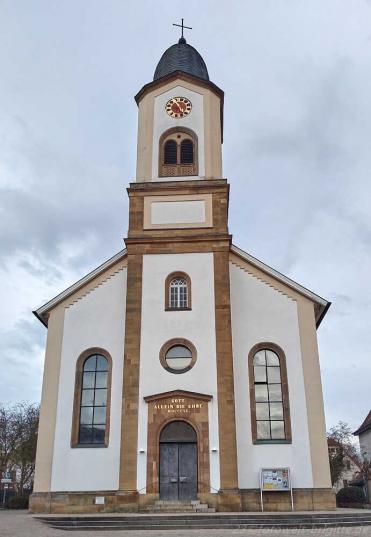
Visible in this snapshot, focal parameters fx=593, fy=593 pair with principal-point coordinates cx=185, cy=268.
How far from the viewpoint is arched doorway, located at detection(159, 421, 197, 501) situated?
22.2m

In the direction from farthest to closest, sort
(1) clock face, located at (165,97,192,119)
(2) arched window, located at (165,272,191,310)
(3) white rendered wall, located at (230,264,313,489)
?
Answer: 1. (1) clock face, located at (165,97,192,119)
2. (2) arched window, located at (165,272,191,310)
3. (3) white rendered wall, located at (230,264,313,489)

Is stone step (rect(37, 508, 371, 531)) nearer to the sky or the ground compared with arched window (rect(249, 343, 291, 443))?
nearer to the ground

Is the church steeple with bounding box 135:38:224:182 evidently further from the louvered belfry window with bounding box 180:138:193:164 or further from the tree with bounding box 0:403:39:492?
the tree with bounding box 0:403:39:492

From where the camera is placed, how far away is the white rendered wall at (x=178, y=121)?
93.1 ft

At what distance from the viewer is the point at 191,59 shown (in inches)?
1271

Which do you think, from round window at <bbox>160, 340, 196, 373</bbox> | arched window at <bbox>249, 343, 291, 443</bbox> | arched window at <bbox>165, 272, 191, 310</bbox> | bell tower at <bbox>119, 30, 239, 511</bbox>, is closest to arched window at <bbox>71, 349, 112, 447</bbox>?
bell tower at <bbox>119, 30, 239, 511</bbox>

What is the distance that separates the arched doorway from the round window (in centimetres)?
221

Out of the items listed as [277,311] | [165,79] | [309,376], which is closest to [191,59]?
[165,79]

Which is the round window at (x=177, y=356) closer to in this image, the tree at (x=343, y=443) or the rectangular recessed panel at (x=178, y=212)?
the rectangular recessed panel at (x=178, y=212)

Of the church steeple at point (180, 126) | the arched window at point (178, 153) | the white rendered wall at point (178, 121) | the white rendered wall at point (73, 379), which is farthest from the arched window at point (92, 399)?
the arched window at point (178, 153)

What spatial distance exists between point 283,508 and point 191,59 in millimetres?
22969

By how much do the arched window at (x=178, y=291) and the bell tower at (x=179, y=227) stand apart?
0.31 metres

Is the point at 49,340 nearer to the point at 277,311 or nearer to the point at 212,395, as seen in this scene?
the point at 212,395

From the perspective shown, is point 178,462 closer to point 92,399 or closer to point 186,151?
point 92,399
